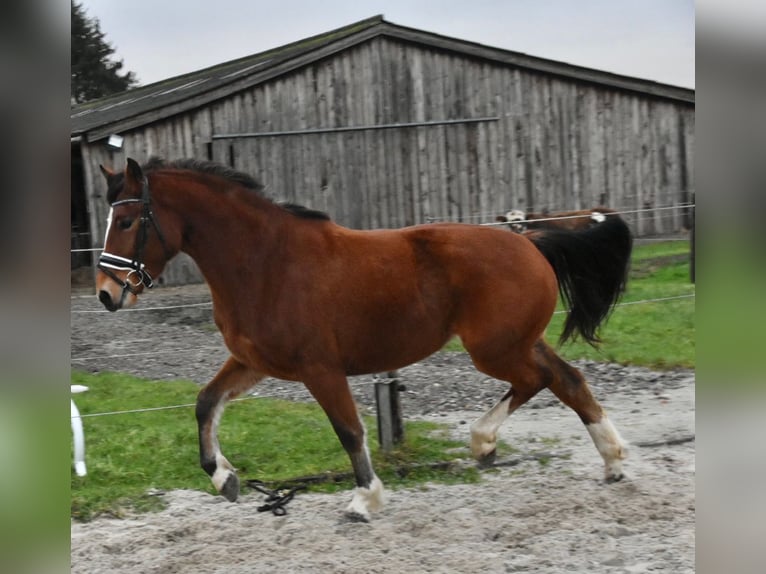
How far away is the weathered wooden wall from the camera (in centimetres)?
390

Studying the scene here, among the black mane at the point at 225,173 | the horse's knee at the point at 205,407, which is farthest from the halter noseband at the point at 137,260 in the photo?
the horse's knee at the point at 205,407

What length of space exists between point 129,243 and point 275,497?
139 cm

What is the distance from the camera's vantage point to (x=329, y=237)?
3.71 m

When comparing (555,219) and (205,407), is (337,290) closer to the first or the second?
(205,407)

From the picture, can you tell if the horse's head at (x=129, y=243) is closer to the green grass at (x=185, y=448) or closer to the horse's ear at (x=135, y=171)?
the horse's ear at (x=135, y=171)

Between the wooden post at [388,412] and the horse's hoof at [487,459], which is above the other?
the wooden post at [388,412]

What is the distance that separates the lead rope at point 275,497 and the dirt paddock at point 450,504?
41mm

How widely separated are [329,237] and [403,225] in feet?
1.47

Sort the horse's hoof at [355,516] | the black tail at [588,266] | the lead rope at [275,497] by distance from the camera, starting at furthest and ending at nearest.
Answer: the black tail at [588,266], the lead rope at [275,497], the horse's hoof at [355,516]

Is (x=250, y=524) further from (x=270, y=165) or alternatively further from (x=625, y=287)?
(x=625, y=287)

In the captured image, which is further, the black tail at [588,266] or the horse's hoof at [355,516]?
the black tail at [588,266]

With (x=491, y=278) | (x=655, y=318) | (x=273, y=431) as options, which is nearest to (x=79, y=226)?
(x=273, y=431)

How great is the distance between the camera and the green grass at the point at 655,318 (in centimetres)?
418

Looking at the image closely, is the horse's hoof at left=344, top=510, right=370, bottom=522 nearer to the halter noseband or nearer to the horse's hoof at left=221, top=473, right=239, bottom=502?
the horse's hoof at left=221, top=473, right=239, bottom=502
